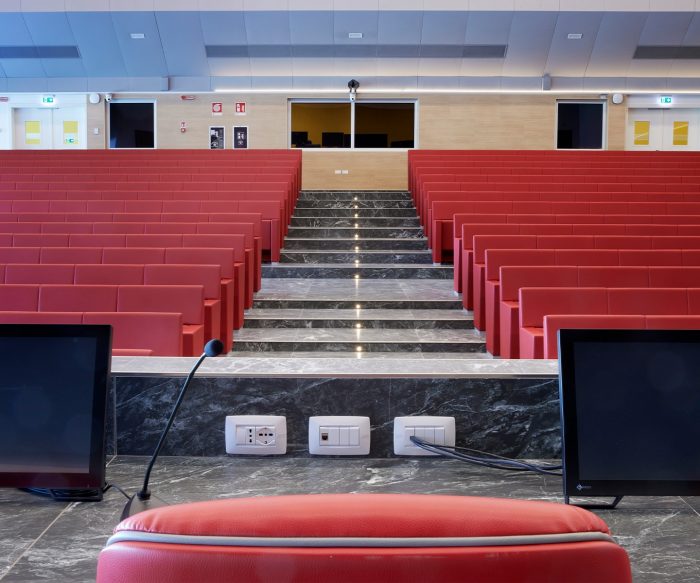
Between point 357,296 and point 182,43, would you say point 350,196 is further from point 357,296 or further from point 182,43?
point 182,43

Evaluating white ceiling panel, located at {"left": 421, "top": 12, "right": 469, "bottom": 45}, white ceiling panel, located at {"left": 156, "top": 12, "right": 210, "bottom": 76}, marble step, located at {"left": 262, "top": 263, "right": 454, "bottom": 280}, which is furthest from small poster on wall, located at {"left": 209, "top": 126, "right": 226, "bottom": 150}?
marble step, located at {"left": 262, "top": 263, "right": 454, "bottom": 280}

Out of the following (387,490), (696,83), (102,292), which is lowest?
(387,490)

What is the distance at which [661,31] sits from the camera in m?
9.95

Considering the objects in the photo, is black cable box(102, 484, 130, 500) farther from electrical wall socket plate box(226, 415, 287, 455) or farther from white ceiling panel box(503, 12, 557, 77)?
white ceiling panel box(503, 12, 557, 77)

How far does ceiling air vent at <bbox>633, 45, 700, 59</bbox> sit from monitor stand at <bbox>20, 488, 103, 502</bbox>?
10663 mm

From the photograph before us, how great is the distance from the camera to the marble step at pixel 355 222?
6.93 meters

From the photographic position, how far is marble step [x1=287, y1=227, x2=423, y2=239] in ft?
21.5

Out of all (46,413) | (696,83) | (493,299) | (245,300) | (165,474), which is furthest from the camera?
(696,83)

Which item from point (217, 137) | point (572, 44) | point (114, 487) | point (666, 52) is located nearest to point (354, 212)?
point (217, 137)

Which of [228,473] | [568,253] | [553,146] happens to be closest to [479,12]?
[553,146]

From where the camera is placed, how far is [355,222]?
6996 millimetres

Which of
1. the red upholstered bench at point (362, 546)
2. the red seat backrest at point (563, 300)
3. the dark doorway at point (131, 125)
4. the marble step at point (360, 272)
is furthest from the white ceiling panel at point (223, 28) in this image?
the red upholstered bench at point (362, 546)

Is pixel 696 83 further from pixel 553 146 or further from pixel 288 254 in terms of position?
pixel 288 254

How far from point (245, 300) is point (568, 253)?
6.43 ft
